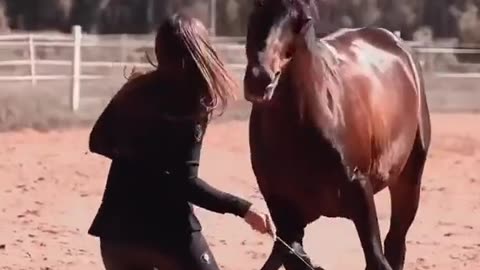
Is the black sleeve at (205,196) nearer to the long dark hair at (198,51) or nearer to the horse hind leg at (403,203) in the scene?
the long dark hair at (198,51)

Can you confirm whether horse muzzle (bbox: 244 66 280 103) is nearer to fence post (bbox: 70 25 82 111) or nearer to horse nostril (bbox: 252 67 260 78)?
horse nostril (bbox: 252 67 260 78)

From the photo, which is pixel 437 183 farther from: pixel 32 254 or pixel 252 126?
pixel 252 126

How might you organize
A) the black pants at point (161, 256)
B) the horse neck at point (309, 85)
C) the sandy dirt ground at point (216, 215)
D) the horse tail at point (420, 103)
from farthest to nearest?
the sandy dirt ground at point (216, 215)
the horse tail at point (420, 103)
the horse neck at point (309, 85)
the black pants at point (161, 256)

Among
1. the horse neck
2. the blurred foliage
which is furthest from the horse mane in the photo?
the blurred foliage

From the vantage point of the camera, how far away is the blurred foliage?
38.2 metres

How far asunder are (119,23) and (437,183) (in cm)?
3179

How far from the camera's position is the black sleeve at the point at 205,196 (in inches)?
131

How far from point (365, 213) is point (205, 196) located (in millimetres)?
1223

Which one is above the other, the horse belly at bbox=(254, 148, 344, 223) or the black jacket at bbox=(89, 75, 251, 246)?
the black jacket at bbox=(89, 75, 251, 246)

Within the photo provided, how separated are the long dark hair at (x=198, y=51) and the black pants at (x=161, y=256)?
0.43 meters

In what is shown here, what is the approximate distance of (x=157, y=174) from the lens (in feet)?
11.0

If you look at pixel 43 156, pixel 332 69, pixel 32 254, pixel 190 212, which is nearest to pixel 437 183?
pixel 43 156

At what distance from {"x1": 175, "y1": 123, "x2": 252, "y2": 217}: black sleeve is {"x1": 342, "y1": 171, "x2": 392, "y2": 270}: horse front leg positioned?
1.03 metres

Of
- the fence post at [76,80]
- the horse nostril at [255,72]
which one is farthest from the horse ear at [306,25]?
the fence post at [76,80]
